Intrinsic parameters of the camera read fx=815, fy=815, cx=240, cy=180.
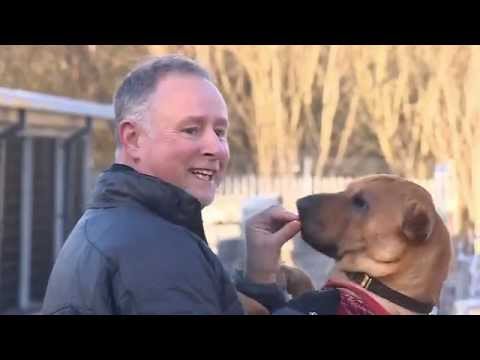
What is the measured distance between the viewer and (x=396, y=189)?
7.58ft

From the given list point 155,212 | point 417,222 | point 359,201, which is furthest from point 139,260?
point 359,201

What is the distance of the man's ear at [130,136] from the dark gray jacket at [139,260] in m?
0.05

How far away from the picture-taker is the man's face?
1466mm

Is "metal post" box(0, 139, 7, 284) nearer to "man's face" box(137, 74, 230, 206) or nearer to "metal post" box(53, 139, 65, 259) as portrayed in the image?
"metal post" box(53, 139, 65, 259)

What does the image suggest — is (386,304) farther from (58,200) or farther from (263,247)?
(58,200)

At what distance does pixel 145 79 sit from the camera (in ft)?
4.92

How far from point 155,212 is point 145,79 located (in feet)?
0.82

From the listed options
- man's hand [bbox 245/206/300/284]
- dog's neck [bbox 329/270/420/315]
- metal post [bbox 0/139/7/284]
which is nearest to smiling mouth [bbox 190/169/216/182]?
man's hand [bbox 245/206/300/284]

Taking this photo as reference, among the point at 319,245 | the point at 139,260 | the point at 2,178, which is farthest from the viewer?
the point at 2,178

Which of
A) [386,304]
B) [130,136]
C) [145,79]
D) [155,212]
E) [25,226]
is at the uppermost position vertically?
[145,79]

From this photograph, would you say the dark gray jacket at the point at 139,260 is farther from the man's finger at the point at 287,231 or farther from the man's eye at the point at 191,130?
the man's finger at the point at 287,231

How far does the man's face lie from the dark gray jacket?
0.13ft
